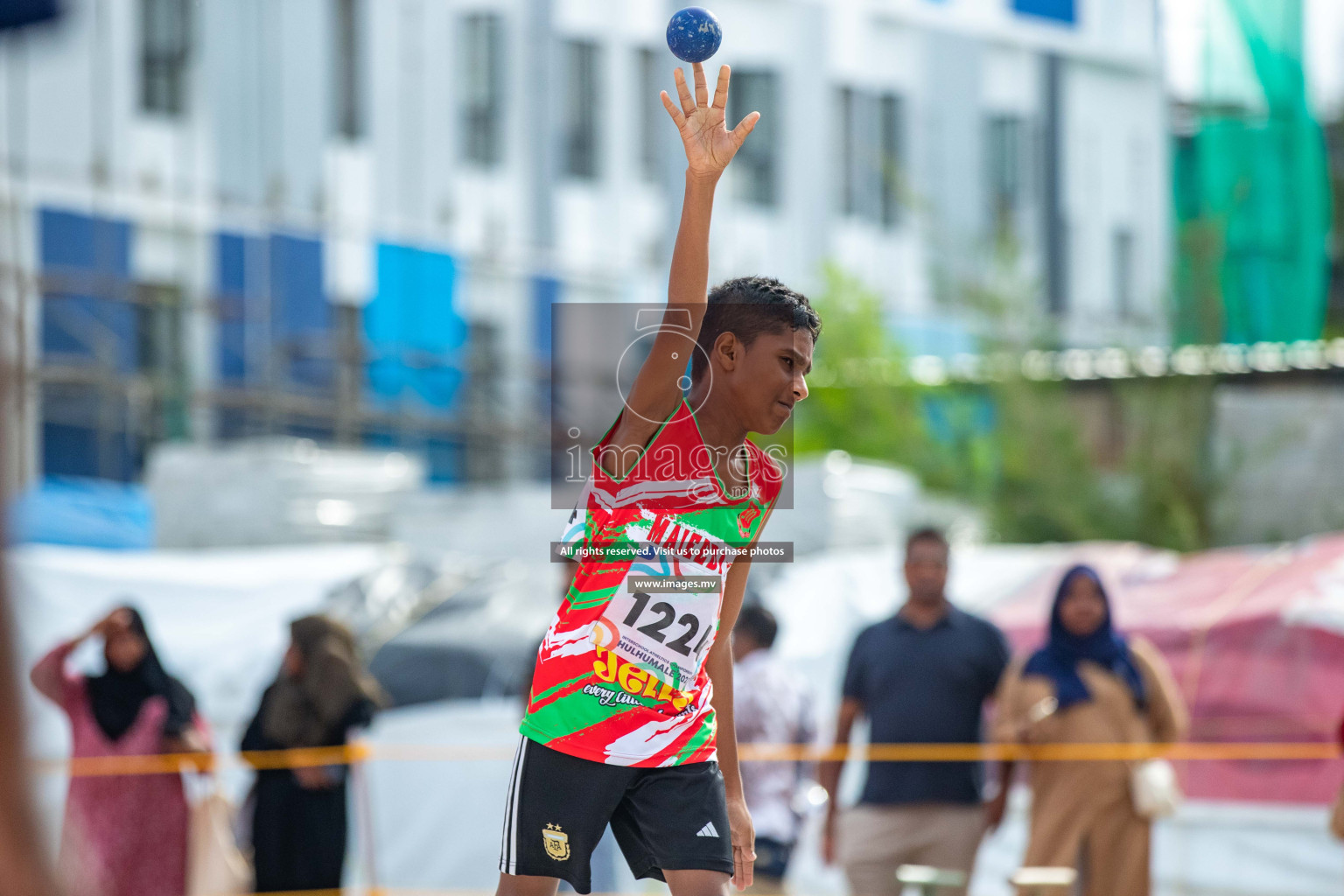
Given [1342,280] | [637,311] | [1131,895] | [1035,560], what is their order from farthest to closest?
[1342,280] < [1035,560] < [1131,895] < [637,311]

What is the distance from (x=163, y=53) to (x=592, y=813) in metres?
15.2

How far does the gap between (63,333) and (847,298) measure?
7.97 metres

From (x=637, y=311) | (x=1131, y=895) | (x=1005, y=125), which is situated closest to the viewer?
(x=637, y=311)

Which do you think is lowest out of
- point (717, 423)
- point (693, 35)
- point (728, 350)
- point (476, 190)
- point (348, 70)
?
point (717, 423)

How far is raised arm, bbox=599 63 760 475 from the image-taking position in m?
2.61

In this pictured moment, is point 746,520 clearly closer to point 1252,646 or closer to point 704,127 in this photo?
point 704,127

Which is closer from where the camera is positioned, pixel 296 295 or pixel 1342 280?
pixel 296 295

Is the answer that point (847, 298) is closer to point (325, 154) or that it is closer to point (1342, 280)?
point (325, 154)

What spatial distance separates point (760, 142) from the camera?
765 inches

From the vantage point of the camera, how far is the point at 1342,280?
80.6 feet

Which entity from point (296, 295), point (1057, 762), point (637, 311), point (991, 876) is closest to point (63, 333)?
point (296, 295)

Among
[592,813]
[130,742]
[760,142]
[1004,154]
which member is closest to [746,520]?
[592,813]

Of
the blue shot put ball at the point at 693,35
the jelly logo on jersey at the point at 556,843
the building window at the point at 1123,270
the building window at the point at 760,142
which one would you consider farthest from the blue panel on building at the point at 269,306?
the blue shot put ball at the point at 693,35

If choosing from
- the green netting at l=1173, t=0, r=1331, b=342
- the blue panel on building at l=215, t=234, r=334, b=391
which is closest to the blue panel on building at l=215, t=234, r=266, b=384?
the blue panel on building at l=215, t=234, r=334, b=391
